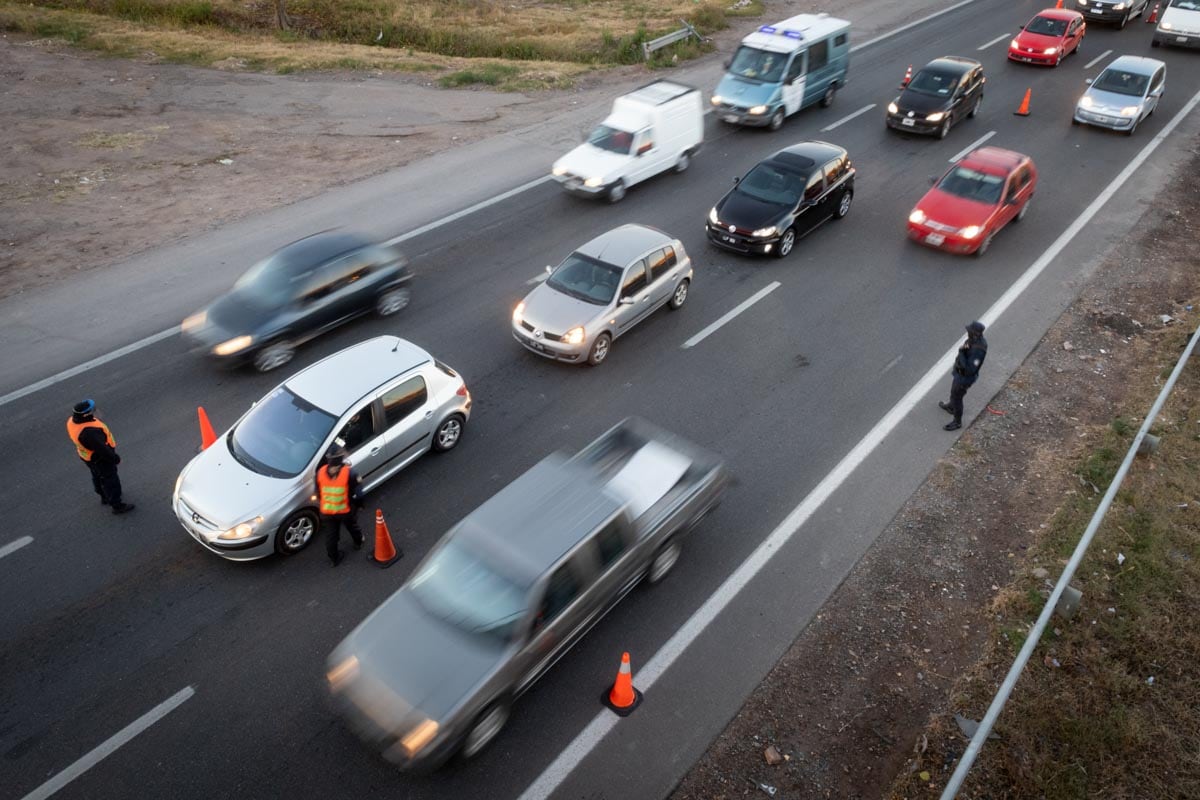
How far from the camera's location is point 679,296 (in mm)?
14570

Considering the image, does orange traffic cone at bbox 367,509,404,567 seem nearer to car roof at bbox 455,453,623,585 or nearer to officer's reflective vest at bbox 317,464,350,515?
officer's reflective vest at bbox 317,464,350,515

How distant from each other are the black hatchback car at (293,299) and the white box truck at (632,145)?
18.7 feet

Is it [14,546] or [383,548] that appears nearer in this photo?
[383,548]

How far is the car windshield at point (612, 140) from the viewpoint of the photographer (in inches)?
722

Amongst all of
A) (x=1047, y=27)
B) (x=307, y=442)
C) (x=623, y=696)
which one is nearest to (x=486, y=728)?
(x=623, y=696)

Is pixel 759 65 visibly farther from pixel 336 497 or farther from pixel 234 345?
pixel 336 497

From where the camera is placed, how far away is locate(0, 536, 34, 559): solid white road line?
31.9ft

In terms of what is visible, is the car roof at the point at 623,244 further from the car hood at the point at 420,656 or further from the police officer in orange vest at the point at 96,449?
the police officer in orange vest at the point at 96,449

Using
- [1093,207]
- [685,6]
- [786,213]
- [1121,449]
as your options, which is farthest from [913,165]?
[685,6]

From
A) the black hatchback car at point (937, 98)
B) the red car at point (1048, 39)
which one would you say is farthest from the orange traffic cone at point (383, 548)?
the red car at point (1048, 39)

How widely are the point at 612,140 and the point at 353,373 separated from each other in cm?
1047

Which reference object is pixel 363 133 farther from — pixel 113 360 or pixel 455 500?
pixel 455 500

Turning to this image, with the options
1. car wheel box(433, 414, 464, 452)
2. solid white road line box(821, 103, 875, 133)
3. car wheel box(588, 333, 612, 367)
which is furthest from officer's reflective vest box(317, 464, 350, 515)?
solid white road line box(821, 103, 875, 133)

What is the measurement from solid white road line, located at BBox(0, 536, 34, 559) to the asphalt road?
0.44ft
